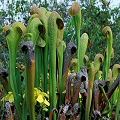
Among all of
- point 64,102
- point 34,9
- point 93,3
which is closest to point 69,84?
point 64,102

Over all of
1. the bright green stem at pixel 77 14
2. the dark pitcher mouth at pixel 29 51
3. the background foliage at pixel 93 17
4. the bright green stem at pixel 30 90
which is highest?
the background foliage at pixel 93 17

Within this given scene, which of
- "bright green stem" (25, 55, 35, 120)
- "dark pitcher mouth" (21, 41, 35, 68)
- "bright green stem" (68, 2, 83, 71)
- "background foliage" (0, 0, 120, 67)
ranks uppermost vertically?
"background foliage" (0, 0, 120, 67)

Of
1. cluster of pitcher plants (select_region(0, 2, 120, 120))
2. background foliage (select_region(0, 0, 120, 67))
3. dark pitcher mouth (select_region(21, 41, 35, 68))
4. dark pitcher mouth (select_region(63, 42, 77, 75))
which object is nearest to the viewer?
dark pitcher mouth (select_region(21, 41, 35, 68))

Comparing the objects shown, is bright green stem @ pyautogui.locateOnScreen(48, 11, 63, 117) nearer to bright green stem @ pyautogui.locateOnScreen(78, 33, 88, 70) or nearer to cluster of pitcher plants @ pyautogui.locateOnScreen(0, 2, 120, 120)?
cluster of pitcher plants @ pyautogui.locateOnScreen(0, 2, 120, 120)

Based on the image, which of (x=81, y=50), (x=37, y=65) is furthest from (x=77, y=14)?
(x=37, y=65)

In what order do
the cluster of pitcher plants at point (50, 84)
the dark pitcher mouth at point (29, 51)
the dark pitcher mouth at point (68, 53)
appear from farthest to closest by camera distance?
the dark pitcher mouth at point (68, 53) < the cluster of pitcher plants at point (50, 84) < the dark pitcher mouth at point (29, 51)

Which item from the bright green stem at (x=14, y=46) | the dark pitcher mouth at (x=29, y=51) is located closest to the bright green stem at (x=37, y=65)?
the bright green stem at (x=14, y=46)

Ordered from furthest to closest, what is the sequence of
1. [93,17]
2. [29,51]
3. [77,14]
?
1. [93,17]
2. [77,14]
3. [29,51]

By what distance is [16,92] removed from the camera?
1.60 metres

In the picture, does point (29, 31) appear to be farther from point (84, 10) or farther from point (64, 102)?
point (84, 10)

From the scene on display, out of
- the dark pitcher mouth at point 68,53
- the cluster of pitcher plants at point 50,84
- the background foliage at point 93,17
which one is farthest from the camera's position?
the background foliage at point 93,17

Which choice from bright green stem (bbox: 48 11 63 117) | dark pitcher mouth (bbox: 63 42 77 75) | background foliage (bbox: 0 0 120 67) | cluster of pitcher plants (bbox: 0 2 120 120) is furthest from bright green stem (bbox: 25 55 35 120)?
background foliage (bbox: 0 0 120 67)

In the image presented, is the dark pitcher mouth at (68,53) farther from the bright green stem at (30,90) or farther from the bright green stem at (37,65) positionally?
the bright green stem at (30,90)

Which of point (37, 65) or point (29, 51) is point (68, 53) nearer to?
point (37, 65)
